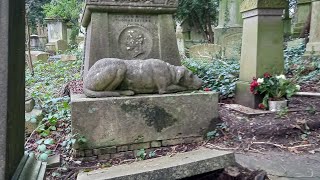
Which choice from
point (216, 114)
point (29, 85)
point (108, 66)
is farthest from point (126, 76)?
point (29, 85)

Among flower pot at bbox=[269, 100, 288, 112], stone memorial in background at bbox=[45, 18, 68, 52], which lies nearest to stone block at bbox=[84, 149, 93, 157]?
flower pot at bbox=[269, 100, 288, 112]

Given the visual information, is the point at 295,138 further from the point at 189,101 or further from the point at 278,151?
the point at 189,101

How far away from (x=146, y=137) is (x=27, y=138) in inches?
62.1

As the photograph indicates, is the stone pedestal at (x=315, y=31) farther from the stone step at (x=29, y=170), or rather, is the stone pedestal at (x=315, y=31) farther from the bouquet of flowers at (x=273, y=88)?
the stone step at (x=29, y=170)

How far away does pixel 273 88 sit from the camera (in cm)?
419

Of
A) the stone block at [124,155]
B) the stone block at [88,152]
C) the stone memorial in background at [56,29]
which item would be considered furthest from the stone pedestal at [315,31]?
the stone memorial in background at [56,29]

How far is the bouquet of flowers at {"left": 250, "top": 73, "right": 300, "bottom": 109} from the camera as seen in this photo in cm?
414

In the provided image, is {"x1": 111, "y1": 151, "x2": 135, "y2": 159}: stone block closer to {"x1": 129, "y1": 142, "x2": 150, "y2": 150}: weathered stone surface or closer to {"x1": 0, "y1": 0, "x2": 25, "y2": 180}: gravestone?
{"x1": 129, "y1": 142, "x2": 150, "y2": 150}: weathered stone surface

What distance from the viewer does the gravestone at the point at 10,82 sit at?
1469 mm

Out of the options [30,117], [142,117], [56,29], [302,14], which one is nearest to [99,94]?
[142,117]

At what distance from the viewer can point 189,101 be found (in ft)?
11.3

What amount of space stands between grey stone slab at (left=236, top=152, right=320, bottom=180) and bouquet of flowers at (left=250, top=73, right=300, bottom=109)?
4.08 ft

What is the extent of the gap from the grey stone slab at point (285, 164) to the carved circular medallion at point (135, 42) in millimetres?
1953

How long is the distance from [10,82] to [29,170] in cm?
66
